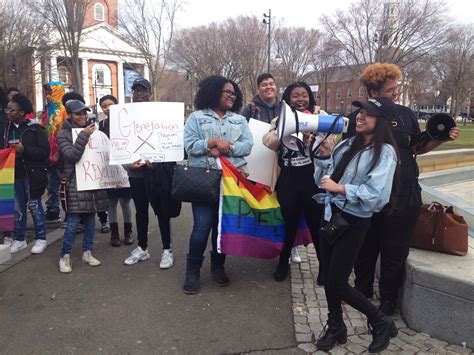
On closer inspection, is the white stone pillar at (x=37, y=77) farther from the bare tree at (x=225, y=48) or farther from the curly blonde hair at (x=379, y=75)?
the curly blonde hair at (x=379, y=75)

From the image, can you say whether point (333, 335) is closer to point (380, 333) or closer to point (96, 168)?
point (380, 333)

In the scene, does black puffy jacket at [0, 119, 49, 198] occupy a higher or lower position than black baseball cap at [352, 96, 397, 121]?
lower

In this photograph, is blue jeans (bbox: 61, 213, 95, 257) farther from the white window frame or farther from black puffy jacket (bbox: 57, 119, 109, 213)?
the white window frame

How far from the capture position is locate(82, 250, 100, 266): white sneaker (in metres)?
4.62

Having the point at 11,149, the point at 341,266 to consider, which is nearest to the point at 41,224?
the point at 11,149

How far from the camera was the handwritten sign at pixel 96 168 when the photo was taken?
4.53 m

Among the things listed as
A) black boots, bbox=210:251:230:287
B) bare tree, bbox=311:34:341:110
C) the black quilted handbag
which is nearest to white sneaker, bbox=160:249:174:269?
black boots, bbox=210:251:230:287

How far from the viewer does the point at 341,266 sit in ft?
9.26

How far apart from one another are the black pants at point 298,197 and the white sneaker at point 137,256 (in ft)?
5.80

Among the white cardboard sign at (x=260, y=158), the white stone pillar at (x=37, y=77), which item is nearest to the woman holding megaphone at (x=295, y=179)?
the white cardboard sign at (x=260, y=158)

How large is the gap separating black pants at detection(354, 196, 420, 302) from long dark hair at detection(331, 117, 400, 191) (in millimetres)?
331

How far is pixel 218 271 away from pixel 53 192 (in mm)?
3715

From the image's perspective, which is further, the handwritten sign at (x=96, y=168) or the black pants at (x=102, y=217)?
the black pants at (x=102, y=217)

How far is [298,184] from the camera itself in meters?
3.95
